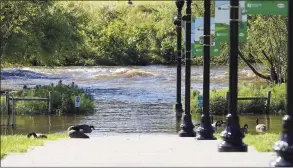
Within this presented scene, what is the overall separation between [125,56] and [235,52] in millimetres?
69028

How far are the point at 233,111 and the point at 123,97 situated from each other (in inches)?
1313

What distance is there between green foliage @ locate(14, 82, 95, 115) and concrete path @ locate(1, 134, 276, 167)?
1921 cm

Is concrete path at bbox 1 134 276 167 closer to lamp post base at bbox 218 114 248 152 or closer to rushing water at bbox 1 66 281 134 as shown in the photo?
lamp post base at bbox 218 114 248 152

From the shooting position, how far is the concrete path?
422 inches

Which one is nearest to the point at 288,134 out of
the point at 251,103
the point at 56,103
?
the point at 251,103

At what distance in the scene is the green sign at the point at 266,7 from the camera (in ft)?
44.2

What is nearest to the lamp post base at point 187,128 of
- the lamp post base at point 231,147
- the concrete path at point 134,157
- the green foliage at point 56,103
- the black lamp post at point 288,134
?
the concrete path at point 134,157

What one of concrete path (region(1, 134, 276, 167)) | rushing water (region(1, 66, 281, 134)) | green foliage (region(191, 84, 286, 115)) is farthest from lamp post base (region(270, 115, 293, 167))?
green foliage (region(191, 84, 286, 115))

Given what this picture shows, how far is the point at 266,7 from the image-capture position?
1350cm

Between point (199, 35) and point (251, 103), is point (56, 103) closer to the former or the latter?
point (251, 103)

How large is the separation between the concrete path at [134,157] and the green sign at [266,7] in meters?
2.61

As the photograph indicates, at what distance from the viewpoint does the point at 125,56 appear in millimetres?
82125

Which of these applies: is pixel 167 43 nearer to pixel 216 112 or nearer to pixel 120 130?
pixel 216 112

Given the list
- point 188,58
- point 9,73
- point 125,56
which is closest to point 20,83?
point 9,73
